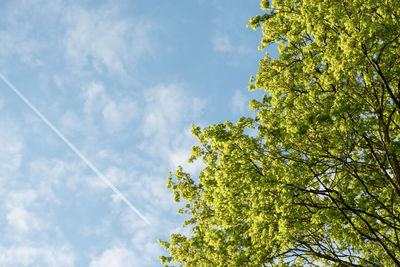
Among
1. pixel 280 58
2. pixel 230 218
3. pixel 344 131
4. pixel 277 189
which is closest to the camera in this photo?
pixel 344 131

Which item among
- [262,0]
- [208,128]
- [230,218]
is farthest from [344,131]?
[262,0]

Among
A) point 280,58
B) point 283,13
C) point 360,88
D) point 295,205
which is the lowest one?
point 295,205

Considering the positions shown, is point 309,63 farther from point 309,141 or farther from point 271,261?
point 271,261

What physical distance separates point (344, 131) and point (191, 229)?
34.0 feet

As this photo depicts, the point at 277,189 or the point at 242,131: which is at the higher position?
the point at 242,131

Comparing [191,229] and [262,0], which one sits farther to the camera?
[191,229]

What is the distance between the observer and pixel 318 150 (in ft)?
40.7

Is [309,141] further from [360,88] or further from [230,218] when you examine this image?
[230,218]

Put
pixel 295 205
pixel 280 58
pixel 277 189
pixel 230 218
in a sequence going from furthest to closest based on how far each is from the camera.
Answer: pixel 280 58, pixel 230 218, pixel 295 205, pixel 277 189

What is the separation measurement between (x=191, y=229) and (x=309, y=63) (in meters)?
11.0

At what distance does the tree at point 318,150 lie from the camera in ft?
37.6

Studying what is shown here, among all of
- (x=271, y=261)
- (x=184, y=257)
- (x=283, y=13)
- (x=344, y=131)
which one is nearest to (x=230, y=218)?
(x=271, y=261)

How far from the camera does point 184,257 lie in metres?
16.5

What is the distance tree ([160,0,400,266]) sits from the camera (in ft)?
37.6
